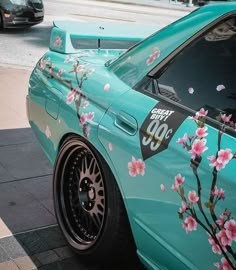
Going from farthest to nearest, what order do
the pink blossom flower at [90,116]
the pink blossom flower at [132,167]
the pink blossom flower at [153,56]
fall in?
the pink blossom flower at [90,116] < the pink blossom flower at [153,56] < the pink blossom flower at [132,167]

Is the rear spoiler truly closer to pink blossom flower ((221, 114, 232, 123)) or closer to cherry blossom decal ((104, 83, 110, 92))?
cherry blossom decal ((104, 83, 110, 92))

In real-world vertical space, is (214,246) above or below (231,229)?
below

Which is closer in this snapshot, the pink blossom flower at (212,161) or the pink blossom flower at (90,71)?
the pink blossom flower at (212,161)

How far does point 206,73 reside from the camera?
2.31 metres

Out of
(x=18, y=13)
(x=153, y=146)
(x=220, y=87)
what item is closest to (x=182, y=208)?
(x=153, y=146)

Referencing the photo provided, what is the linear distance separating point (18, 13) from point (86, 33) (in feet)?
30.7

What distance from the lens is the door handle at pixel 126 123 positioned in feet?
7.72

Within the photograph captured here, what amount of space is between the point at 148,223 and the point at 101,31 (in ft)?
6.14

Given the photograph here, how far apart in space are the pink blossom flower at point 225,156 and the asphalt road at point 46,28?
24.2 ft

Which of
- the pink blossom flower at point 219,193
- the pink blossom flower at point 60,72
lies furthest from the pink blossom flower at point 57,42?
the pink blossom flower at point 219,193

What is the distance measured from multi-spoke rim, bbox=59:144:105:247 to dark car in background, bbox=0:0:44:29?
981 centimetres

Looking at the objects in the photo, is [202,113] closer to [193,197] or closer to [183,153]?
[183,153]

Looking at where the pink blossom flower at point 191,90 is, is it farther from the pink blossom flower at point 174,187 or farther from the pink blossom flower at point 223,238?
the pink blossom flower at point 223,238

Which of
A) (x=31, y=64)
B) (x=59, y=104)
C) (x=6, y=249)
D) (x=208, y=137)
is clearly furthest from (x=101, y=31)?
(x=31, y=64)
